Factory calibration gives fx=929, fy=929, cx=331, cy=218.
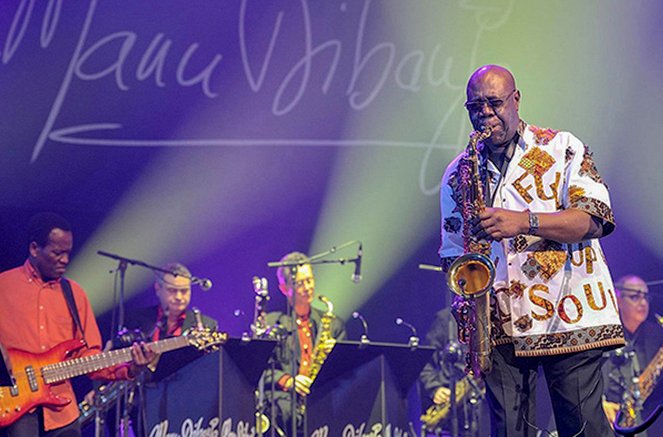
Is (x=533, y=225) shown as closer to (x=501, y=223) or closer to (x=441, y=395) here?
(x=501, y=223)

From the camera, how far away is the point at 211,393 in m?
6.14

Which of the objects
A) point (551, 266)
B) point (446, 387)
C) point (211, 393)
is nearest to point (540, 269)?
point (551, 266)

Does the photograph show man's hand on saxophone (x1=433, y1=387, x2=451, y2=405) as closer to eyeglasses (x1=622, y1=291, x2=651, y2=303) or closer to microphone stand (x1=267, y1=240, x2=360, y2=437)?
microphone stand (x1=267, y1=240, x2=360, y2=437)

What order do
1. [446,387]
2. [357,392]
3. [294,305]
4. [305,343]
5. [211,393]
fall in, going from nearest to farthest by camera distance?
[211,393] → [357,392] → [294,305] → [305,343] → [446,387]

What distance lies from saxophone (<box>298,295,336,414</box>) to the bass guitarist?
1.73 meters

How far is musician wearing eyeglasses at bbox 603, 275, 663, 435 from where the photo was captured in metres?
8.19

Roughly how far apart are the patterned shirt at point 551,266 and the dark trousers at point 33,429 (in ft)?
11.4

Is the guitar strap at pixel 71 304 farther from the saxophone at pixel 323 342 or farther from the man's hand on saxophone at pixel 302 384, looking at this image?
the saxophone at pixel 323 342

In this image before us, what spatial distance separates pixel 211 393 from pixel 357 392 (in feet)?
4.31

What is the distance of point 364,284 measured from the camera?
928 centimetres

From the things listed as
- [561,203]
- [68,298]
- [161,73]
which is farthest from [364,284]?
[561,203]

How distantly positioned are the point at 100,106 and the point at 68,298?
199cm

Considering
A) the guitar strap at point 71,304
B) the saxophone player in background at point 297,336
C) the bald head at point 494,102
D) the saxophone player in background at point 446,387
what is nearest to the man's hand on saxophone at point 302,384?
the saxophone player in background at point 297,336

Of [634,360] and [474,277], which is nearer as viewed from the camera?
[474,277]
